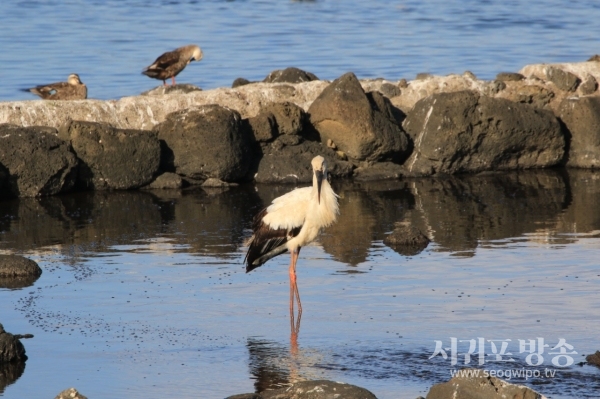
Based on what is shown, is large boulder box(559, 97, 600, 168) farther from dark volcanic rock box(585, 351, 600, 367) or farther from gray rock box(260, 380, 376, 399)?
gray rock box(260, 380, 376, 399)

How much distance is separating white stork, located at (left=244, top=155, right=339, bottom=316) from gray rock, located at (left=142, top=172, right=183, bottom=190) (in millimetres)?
7038

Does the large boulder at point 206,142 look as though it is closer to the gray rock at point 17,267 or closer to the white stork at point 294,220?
the gray rock at point 17,267

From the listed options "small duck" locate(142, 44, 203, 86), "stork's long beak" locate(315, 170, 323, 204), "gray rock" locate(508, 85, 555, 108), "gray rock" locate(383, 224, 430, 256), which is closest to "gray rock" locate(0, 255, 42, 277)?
"stork's long beak" locate(315, 170, 323, 204)

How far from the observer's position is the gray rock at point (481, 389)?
7652 mm

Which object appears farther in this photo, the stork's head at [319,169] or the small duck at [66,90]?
the small duck at [66,90]

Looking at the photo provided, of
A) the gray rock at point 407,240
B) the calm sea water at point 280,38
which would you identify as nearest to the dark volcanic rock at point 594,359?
the gray rock at point 407,240

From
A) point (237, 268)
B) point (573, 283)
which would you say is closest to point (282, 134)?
point (237, 268)

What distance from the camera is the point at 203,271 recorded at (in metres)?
13.0

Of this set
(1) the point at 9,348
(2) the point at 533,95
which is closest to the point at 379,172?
(2) the point at 533,95

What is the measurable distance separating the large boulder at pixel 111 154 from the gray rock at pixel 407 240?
5456 millimetres

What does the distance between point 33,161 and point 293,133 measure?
423 centimetres

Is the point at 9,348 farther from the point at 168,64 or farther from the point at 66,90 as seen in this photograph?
the point at 168,64

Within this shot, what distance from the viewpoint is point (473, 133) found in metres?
19.5

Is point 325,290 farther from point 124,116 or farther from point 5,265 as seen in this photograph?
point 124,116
